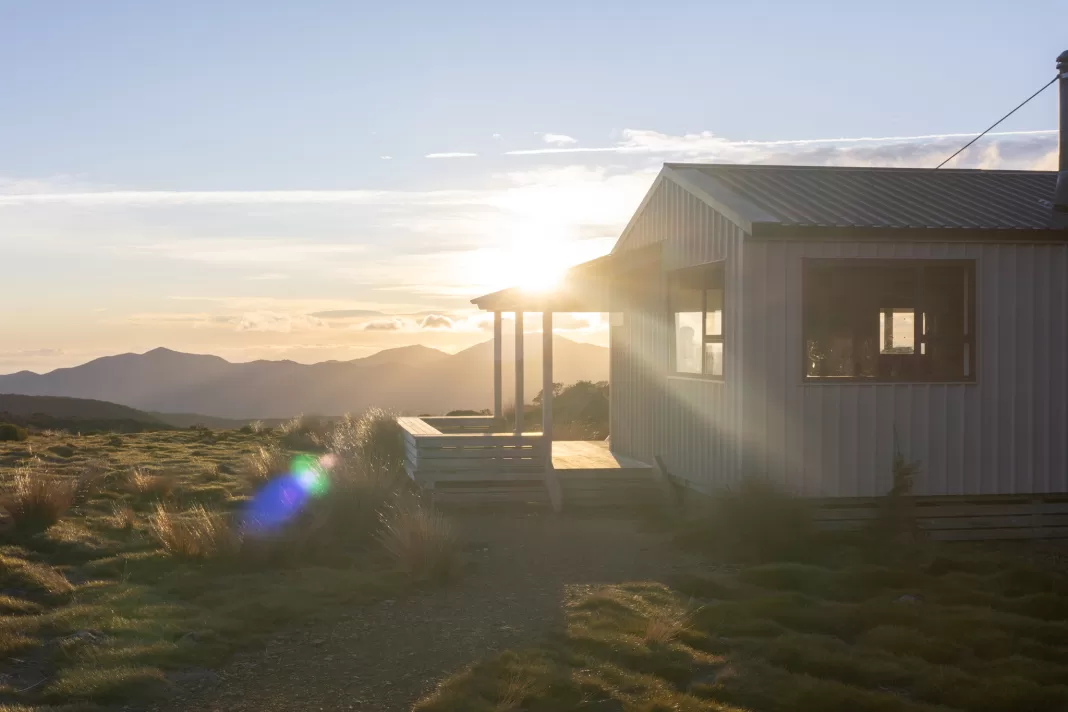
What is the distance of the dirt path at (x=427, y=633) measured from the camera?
5.95 metres

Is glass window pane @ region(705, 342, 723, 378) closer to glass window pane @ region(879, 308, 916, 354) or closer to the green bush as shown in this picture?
glass window pane @ region(879, 308, 916, 354)

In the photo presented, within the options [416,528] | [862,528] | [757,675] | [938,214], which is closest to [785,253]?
[938,214]

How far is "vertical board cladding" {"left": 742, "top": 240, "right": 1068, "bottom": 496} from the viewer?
1042cm

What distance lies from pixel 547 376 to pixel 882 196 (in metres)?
4.56

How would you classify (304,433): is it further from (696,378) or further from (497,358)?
(696,378)

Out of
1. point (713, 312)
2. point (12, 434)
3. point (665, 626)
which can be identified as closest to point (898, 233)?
point (713, 312)

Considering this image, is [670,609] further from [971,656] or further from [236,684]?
[236,684]

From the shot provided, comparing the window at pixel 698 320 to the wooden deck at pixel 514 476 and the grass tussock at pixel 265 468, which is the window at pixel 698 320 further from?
the grass tussock at pixel 265 468

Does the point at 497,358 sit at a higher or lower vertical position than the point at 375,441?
higher

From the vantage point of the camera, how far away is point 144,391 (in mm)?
125625

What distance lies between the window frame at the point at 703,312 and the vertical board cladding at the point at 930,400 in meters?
0.66

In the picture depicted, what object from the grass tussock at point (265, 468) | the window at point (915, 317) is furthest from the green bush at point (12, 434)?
the window at point (915, 317)

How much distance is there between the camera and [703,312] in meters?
12.0

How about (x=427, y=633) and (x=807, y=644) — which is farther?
(x=427, y=633)
